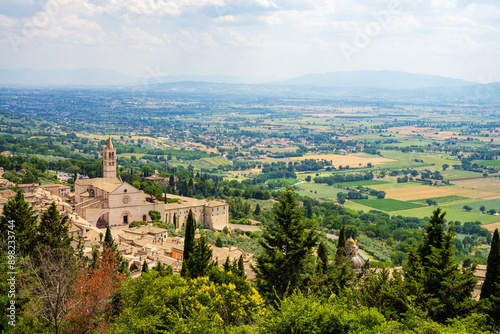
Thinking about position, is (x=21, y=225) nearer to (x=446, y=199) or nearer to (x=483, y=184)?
(x=446, y=199)

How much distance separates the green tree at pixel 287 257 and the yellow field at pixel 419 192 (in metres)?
64.1

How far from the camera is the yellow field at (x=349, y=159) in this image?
113 meters

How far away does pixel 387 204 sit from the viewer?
73.0 metres

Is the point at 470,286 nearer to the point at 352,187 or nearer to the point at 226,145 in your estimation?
the point at 352,187

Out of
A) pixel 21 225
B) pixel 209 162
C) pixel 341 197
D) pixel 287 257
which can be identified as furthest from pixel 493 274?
pixel 209 162

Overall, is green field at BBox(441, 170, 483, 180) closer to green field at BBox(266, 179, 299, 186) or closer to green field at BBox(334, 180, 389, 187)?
green field at BBox(334, 180, 389, 187)

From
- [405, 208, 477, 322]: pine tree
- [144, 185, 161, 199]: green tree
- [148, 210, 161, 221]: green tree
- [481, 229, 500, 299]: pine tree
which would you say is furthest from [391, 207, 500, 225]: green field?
[405, 208, 477, 322]: pine tree

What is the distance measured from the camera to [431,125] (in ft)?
561

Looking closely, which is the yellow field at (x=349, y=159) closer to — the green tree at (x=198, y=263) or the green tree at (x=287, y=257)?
the green tree at (x=198, y=263)

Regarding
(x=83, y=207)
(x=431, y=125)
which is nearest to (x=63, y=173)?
(x=83, y=207)

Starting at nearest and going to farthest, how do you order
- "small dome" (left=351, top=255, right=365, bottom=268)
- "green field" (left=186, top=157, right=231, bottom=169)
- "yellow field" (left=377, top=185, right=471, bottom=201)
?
"small dome" (left=351, top=255, right=365, bottom=268) → "yellow field" (left=377, top=185, right=471, bottom=201) → "green field" (left=186, top=157, right=231, bottom=169)

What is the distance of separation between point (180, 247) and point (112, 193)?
11.2m

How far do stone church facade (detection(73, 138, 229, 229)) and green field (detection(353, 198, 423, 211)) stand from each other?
31.9 m

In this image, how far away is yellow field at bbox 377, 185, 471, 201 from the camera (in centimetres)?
7712
